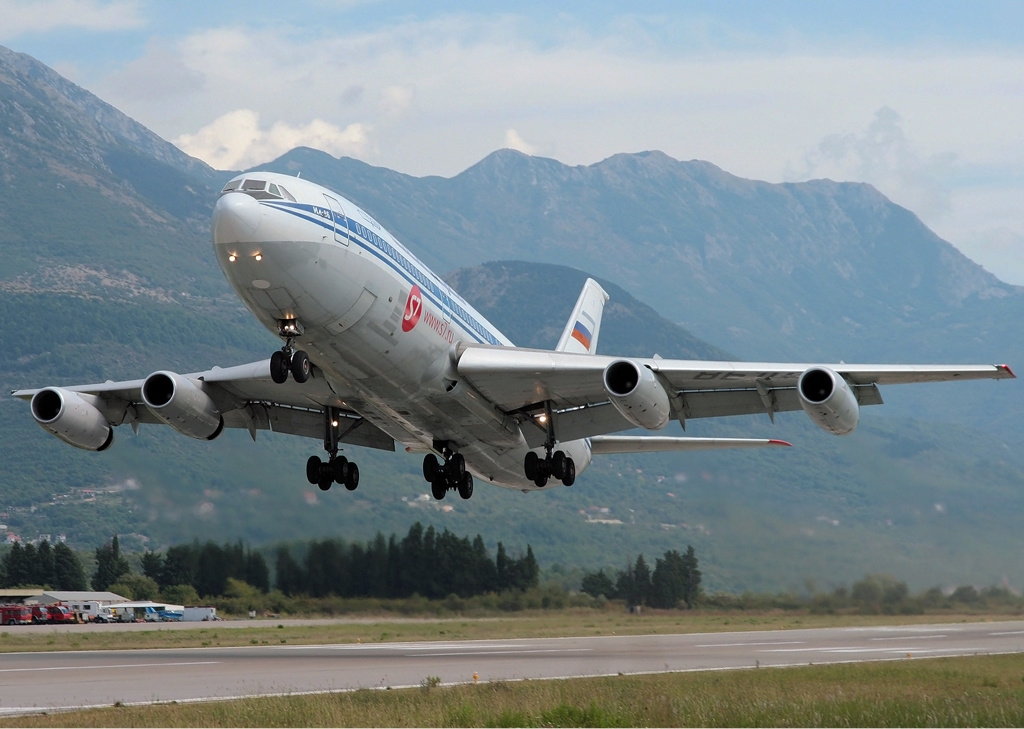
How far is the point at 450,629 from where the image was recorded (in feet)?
160

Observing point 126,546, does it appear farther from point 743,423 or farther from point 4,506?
point 743,423

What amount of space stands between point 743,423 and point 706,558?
238ft

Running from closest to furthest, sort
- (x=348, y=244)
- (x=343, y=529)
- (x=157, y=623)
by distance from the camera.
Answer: (x=348, y=244)
(x=343, y=529)
(x=157, y=623)

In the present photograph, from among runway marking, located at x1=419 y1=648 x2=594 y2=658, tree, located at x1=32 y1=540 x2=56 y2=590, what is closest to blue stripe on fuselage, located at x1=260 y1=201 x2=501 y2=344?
runway marking, located at x1=419 y1=648 x2=594 y2=658

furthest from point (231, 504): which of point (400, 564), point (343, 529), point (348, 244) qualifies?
point (348, 244)

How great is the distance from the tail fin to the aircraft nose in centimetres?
1687

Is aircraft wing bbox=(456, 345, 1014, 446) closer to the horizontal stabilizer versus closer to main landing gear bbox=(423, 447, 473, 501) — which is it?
main landing gear bbox=(423, 447, 473, 501)

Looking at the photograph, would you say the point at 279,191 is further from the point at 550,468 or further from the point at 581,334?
the point at 581,334

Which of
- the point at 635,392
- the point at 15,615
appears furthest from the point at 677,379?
the point at 15,615

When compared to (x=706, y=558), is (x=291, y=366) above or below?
above

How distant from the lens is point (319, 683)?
26141 millimetres

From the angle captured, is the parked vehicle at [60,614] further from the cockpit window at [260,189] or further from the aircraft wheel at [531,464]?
the cockpit window at [260,189]

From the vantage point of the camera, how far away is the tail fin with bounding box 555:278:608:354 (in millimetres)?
39500

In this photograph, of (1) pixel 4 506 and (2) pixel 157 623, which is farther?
(1) pixel 4 506
